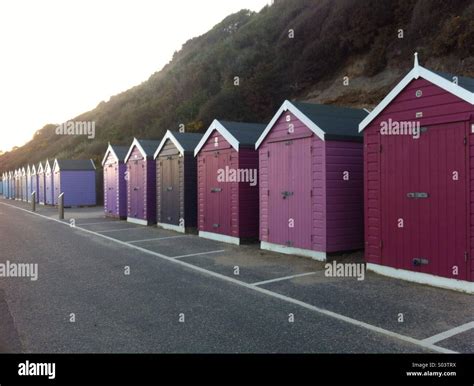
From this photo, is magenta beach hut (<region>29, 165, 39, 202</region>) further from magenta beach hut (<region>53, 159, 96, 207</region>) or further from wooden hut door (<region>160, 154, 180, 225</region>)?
wooden hut door (<region>160, 154, 180, 225</region>)

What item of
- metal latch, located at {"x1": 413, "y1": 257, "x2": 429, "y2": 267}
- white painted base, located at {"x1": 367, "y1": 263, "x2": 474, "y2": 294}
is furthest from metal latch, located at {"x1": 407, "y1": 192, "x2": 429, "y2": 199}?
white painted base, located at {"x1": 367, "y1": 263, "x2": 474, "y2": 294}

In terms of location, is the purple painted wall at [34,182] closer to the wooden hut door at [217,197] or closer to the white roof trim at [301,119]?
the wooden hut door at [217,197]

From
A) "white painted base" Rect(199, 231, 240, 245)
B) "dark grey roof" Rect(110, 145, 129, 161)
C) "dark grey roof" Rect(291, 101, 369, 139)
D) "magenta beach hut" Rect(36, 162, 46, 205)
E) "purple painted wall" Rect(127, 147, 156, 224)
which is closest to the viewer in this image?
"dark grey roof" Rect(291, 101, 369, 139)

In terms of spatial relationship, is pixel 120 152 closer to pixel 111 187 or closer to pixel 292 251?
pixel 111 187

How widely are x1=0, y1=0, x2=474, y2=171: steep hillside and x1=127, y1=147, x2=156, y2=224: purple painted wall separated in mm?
11011

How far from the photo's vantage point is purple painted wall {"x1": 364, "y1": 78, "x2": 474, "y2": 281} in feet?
25.4

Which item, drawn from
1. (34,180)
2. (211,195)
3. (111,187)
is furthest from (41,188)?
(211,195)

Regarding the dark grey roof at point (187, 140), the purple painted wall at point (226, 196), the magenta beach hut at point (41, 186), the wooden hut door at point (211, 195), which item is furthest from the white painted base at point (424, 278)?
the magenta beach hut at point (41, 186)

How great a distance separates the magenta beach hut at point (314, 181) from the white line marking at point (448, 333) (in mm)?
4855

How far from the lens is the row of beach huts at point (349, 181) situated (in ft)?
26.1

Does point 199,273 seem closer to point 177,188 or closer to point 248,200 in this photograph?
point 248,200

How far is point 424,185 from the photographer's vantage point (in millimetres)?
8430

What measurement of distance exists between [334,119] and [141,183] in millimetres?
11323
